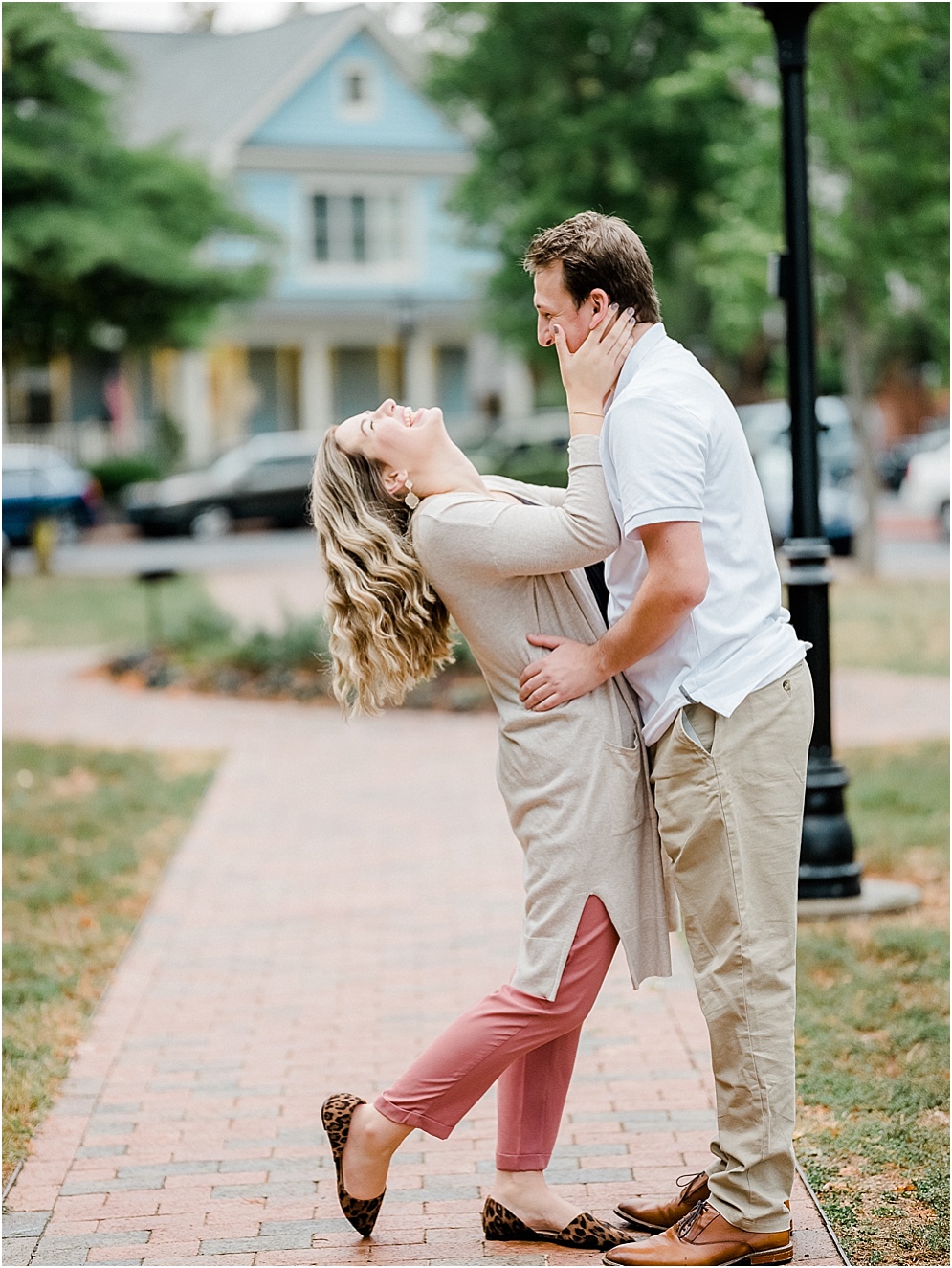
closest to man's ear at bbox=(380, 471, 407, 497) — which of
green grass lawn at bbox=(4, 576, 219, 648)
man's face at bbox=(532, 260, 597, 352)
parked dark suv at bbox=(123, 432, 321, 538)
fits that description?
man's face at bbox=(532, 260, 597, 352)

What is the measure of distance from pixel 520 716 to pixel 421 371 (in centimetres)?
3486

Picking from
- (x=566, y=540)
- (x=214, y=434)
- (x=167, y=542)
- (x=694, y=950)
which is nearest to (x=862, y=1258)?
(x=694, y=950)

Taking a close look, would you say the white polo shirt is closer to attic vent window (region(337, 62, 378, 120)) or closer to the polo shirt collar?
the polo shirt collar

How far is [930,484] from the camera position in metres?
25.1

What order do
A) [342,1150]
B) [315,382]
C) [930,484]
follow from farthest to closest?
[315,382], [930,484], [342,1150]

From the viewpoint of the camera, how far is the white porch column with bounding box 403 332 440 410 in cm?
3719

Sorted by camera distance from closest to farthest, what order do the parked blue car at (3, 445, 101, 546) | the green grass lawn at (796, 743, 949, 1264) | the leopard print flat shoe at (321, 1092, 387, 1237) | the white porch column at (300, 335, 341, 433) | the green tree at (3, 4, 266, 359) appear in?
the leopard print flat shoe at (321, 1092, 387, 1237), the green grass lawn at (796, 743, 949, 1264), the green tree at (3, 4, 266, 359), the parked blue car at (3, 445, 101, 546), the white porch column at (300, 335, 341, 433)

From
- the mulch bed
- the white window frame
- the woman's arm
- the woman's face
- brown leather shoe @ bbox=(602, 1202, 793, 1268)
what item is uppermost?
the white window frame

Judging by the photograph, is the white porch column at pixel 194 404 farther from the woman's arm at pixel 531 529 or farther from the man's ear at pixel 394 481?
the woman's arm at pixel 531 529

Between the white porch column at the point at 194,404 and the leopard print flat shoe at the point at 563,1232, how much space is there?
31931 millimetres

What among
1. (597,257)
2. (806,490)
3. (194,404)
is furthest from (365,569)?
(194,404)

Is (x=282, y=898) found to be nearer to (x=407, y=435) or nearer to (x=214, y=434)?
(x=407, y=435)

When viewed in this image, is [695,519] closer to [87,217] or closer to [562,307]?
[562,307]

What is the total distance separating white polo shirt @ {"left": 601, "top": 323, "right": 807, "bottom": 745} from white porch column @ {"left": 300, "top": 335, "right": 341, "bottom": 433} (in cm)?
3384
